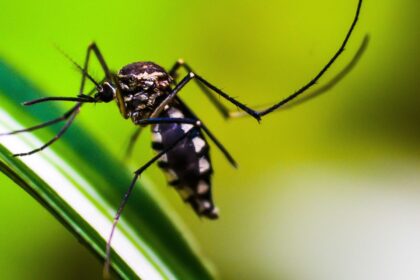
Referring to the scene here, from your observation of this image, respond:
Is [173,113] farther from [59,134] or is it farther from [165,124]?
[59,134]

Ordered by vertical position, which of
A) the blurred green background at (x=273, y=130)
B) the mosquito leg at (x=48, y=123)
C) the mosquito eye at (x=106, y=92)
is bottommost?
the blurred green background at (x=273, y=130)

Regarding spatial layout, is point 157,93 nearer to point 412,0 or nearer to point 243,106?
point 243,106

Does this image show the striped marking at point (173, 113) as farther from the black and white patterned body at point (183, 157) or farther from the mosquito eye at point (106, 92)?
the mosquito eye at point (106, 92)

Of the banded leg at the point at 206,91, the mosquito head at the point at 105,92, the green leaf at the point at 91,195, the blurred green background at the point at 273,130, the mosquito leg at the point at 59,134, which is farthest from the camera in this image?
the blurred green background at the point at 273,130

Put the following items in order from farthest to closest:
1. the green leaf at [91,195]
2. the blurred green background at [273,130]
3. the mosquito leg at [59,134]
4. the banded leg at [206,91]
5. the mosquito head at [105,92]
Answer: the blurred green background at [273,130] → the banded leg at [206,91] → the mosquito head at [105,92] → the mosquito leg at [59,134] → the green leaf at [91,195]

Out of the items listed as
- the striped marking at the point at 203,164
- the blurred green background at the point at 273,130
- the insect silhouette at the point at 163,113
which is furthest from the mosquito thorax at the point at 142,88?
the blurred green background at the point at 273,130

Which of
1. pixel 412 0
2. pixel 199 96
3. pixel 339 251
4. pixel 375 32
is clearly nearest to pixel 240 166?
pixel 199 96

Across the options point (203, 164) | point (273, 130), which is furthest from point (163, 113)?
point (273, 130)
